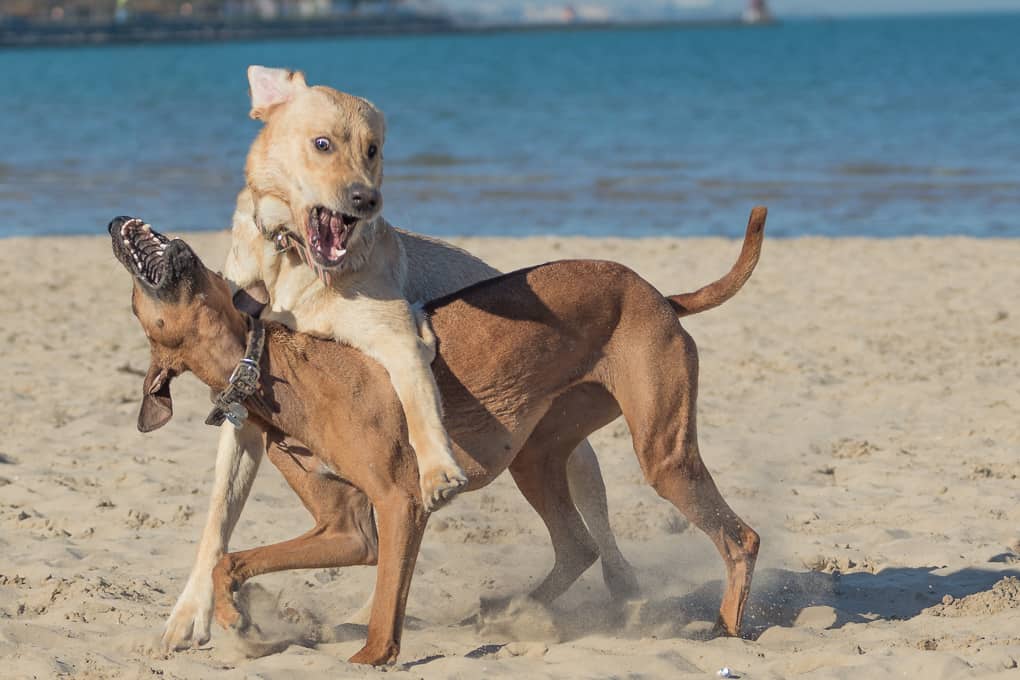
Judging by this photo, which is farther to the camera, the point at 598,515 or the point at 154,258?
the point at 598,515

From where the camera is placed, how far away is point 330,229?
4.62m

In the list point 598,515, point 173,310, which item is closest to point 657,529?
point 598,515

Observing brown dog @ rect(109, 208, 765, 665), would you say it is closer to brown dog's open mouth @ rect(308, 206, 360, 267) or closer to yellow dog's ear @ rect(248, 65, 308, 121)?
brown dog's open mouth @ rect(308, 206, 360, 267)

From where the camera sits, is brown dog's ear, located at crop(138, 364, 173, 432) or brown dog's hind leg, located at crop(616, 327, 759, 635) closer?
brown dog's ear, located at crop(138, 364, 173, 432)

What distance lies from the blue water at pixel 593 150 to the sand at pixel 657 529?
22.5 ft

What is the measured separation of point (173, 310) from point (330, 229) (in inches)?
22.8

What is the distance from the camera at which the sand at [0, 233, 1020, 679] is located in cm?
487

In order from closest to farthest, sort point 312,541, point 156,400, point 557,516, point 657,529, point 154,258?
point 154,258 → point 156,400 → point 312,541 → point 557,516 → point 657,529

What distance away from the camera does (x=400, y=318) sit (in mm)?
4715

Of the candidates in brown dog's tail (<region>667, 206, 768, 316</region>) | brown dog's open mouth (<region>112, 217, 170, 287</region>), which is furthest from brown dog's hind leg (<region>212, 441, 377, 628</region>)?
brown dog's tail (<region>667, 206, 768, 316</region>)

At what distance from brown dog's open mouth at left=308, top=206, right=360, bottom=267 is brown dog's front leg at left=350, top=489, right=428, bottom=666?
0.80m

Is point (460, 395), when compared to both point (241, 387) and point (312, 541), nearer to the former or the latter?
point (312, 541)

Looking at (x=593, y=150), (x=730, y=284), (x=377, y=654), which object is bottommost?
(x=377, y=654)

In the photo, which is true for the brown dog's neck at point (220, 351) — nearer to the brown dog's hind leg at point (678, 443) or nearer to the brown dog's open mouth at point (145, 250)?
the brown dog's open mouth at point (145, 250)
